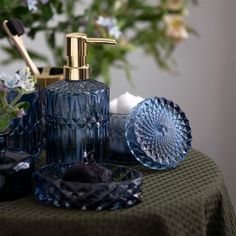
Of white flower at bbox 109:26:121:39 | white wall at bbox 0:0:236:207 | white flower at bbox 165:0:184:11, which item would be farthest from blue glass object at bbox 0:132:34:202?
white flower at bbox 165:0:184:11

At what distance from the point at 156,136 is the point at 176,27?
98cm

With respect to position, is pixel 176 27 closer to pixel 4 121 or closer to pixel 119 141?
pixel 119 141

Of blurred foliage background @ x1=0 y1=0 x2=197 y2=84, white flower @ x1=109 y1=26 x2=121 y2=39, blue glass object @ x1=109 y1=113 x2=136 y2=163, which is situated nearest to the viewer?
blue glass object @ x1=109 y1=113 x2=136 y2=163

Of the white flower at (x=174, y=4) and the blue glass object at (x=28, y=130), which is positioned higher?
the white flower at (x=174, y=4)

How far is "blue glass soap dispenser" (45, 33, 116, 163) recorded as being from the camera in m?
1.02

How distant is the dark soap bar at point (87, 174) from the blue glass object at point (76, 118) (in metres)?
0.12

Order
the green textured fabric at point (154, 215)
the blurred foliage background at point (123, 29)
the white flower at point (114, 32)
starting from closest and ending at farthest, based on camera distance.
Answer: the green textured fabric at point (154, 215), the white flower at point (114, 32), the blurred foliage background at point (123, 29)

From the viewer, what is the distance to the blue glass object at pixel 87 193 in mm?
887

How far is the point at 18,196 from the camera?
94cm

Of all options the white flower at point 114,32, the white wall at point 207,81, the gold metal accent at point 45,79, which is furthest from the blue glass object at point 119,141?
the white wall at point 207,81

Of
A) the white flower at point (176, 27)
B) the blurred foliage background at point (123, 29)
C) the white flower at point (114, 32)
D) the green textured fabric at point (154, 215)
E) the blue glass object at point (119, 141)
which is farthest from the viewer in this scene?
the white flower at point (176, 27)

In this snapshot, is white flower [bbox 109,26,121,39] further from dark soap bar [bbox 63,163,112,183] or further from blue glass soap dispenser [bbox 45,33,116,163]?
dark soap bar [bbox 63,163,112,183]

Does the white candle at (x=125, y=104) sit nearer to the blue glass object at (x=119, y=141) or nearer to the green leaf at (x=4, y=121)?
the blue glass object at (x=119, y=141)

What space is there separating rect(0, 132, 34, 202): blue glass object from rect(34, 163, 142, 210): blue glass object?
2cm
